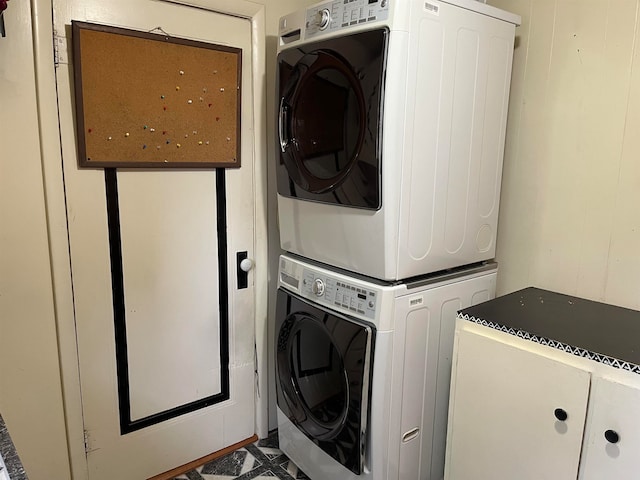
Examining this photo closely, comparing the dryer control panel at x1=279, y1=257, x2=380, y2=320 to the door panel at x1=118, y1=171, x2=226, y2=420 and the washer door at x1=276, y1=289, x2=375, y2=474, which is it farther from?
the door panel at x1=118, y1=171, x2=226, y2=420

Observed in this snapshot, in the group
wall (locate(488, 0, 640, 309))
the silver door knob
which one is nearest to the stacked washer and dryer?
wall (locate(488, 0, 640, 309))

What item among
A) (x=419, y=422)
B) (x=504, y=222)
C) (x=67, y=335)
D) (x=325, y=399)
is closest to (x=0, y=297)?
(x=67, y=335)

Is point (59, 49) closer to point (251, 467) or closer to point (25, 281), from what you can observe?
point (25, 281)

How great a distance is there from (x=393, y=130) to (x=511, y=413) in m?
0.92

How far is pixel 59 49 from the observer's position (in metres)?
1.56

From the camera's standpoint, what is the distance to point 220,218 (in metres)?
2.00

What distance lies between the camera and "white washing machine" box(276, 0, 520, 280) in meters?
1.43

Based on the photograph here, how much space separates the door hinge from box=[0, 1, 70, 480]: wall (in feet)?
0.23

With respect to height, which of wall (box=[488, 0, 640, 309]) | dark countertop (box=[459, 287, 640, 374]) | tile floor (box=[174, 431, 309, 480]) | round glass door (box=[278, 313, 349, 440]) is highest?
wall (box=[488, 0, 640, 309])

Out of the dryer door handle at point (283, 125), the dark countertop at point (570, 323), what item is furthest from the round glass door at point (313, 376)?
the dryer door handle at point (283, 125)

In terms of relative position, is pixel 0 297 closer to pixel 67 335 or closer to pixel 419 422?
pixel 67 335

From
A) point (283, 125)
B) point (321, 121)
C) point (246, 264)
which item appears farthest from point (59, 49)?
point (246, 264)

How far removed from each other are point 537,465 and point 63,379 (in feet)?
5.28

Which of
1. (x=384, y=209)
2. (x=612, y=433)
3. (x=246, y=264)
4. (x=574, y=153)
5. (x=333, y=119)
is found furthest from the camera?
(x=246, y=264)
